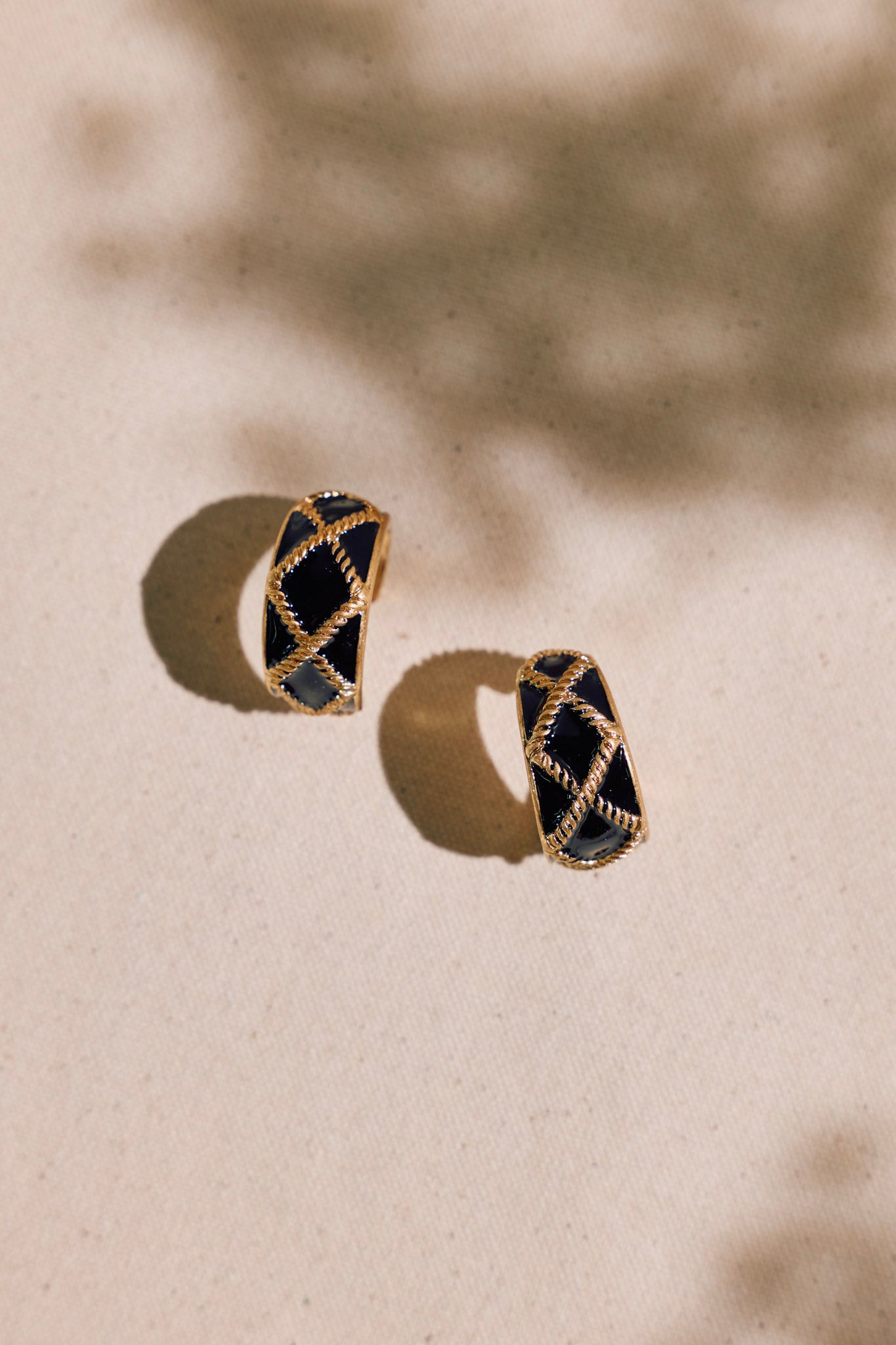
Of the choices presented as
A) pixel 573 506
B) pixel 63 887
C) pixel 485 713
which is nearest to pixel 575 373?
pixel 573 506

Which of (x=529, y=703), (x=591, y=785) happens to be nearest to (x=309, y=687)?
(x=529, y=703)

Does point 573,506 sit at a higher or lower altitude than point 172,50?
lower

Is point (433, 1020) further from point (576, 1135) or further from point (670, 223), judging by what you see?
point (670, 223)

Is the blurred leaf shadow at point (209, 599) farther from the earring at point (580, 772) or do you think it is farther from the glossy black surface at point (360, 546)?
the earring at point (580, 772)

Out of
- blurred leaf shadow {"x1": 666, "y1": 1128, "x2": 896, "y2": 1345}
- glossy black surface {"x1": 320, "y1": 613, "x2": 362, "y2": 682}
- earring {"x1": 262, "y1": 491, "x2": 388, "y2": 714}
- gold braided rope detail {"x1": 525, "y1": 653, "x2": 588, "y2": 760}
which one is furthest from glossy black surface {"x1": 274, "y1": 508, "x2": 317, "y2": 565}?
blurred leaf shadow {"x1": 666, "y1": 1128, "x2": 896, "y2": 1345}

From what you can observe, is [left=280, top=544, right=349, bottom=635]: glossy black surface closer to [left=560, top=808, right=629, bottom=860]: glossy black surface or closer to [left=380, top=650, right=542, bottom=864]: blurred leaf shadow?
[left=380, top=650, right=542, bottom=864]: blurred leaf shadow

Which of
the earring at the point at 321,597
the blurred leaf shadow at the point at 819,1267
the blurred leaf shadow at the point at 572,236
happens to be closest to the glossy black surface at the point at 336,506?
the earring at the point at 321,597
